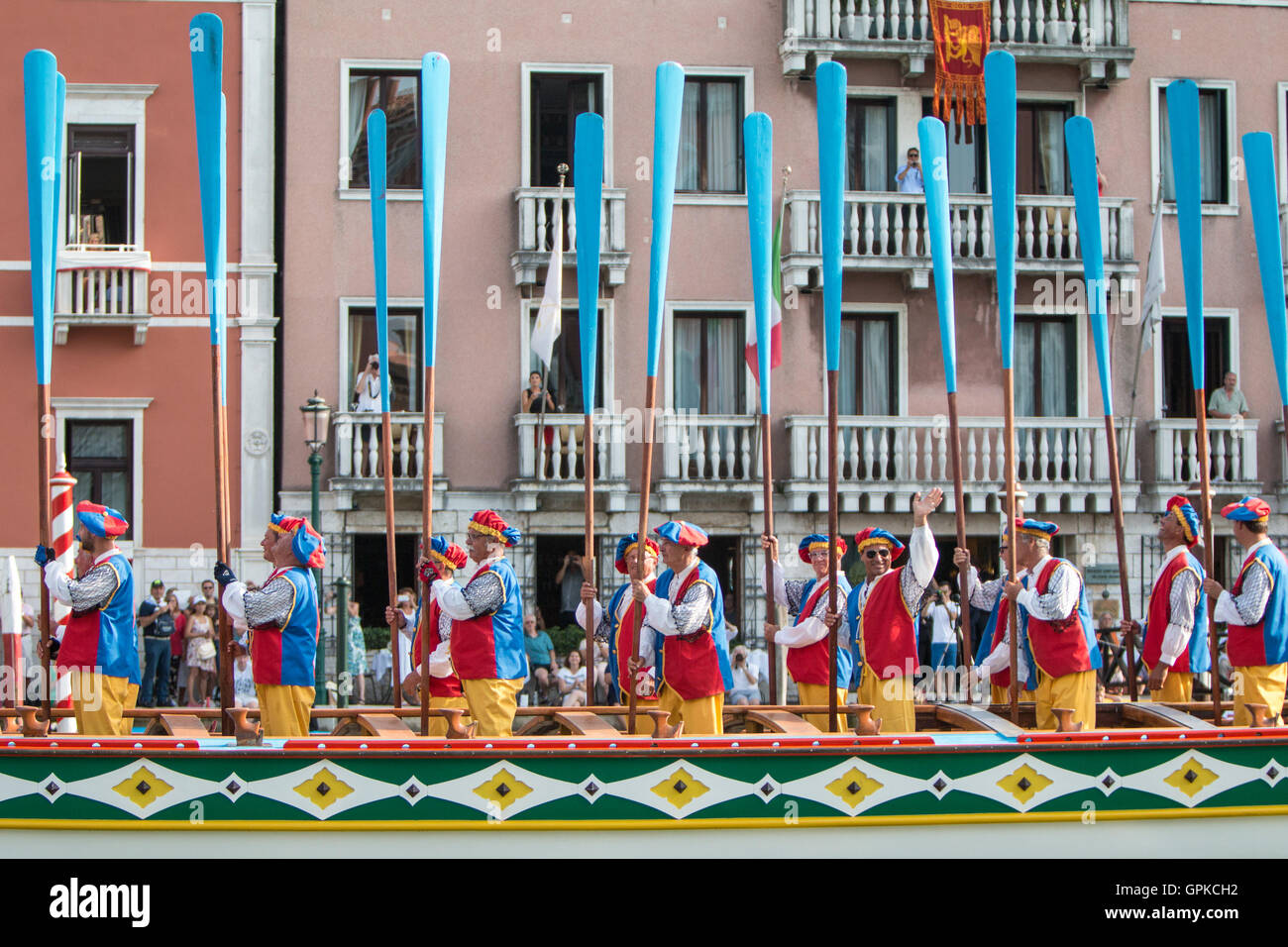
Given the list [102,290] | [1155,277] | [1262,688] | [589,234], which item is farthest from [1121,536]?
[102,290]

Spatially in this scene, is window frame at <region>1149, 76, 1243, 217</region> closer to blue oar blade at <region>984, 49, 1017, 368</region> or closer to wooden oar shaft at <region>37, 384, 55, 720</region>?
blue oar blade at <region>984, 49, 1017, 368</region>

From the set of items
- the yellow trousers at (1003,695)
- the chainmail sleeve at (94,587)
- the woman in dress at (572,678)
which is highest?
the chainmail sleeve at (94,587)

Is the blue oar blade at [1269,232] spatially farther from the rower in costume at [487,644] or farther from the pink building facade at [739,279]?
the pink building facade at [739,279]

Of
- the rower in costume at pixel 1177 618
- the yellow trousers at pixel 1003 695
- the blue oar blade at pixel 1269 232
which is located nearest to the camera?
the blue oar blade at pixel 1269 232

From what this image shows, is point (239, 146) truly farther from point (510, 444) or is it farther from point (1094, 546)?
point (1094, 546)

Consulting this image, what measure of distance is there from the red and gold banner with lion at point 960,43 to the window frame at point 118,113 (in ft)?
29.4

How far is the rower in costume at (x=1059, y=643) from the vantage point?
8055 mm

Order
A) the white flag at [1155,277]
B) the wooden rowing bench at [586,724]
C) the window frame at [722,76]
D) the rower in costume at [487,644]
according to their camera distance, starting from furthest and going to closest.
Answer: the window frame at [722,76], the white flag at [1155,277], the rower in costume at [487,644], the wooden rowing bench at [586,724]

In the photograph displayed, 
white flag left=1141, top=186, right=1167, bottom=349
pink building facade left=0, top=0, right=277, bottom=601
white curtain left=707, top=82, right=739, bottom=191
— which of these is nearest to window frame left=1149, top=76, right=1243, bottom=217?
white flag left=1141, top=186, right=1167, bottom=349

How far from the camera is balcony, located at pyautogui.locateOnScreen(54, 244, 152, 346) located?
16594mm

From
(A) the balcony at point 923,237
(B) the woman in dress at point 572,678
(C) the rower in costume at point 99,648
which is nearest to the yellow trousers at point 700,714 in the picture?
(C) the rower in costume at point 99,648

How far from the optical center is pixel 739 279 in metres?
18.0

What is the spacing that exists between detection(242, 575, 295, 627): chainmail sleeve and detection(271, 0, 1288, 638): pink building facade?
8807 mm

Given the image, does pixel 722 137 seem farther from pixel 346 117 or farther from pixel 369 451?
pixel 369 451
